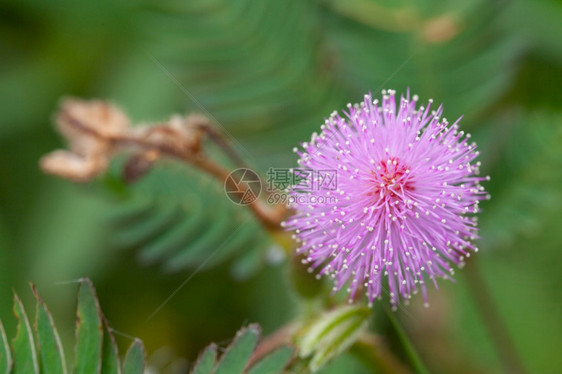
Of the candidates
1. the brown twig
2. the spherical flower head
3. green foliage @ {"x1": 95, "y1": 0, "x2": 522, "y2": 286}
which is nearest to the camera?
the spherical flower head

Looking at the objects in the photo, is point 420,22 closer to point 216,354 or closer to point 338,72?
point 338,72

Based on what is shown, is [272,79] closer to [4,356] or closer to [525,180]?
[525,180]

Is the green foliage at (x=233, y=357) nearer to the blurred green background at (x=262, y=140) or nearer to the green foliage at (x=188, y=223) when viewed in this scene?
the blurred green background at (x=262, y=140)

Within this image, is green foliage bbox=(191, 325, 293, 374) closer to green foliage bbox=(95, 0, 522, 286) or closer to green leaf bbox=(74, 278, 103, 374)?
green leaf bbox=(74, 278, 103, 374)

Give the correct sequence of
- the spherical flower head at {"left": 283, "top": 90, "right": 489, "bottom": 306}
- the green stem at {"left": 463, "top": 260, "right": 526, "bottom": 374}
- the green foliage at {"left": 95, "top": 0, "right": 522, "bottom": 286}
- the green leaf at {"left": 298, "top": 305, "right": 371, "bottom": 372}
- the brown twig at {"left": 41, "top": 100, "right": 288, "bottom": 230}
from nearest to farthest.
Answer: the spherical flower head at {"left": 283, "top": 90, "right": 489, "bottom": 306} < the green leaf at {"left": 298, "top": 305, "right": 371, "bottom": 372} < the brown twig at {"left": 41, "top": 100, "right": 288, "bottom": 230} < the green stem at {"left": 463, "top": 260, "right": 526, "bottom": 374} < the green foliage at {"left": 95, "top": 0, "right": 522, "bottom": 286}

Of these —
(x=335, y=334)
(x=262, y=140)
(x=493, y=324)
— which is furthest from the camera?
(x=262, y=140)

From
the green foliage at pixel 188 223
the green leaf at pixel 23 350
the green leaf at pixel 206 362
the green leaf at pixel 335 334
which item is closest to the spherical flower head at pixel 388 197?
the green leaf at pixel 335 334

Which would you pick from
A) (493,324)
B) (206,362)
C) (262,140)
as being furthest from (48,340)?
(493,324)

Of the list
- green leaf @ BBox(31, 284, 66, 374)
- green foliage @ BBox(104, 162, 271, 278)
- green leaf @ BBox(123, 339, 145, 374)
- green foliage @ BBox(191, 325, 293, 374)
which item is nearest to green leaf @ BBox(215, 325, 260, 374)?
green foliage @ BBox(191, 325, 293, 374)
